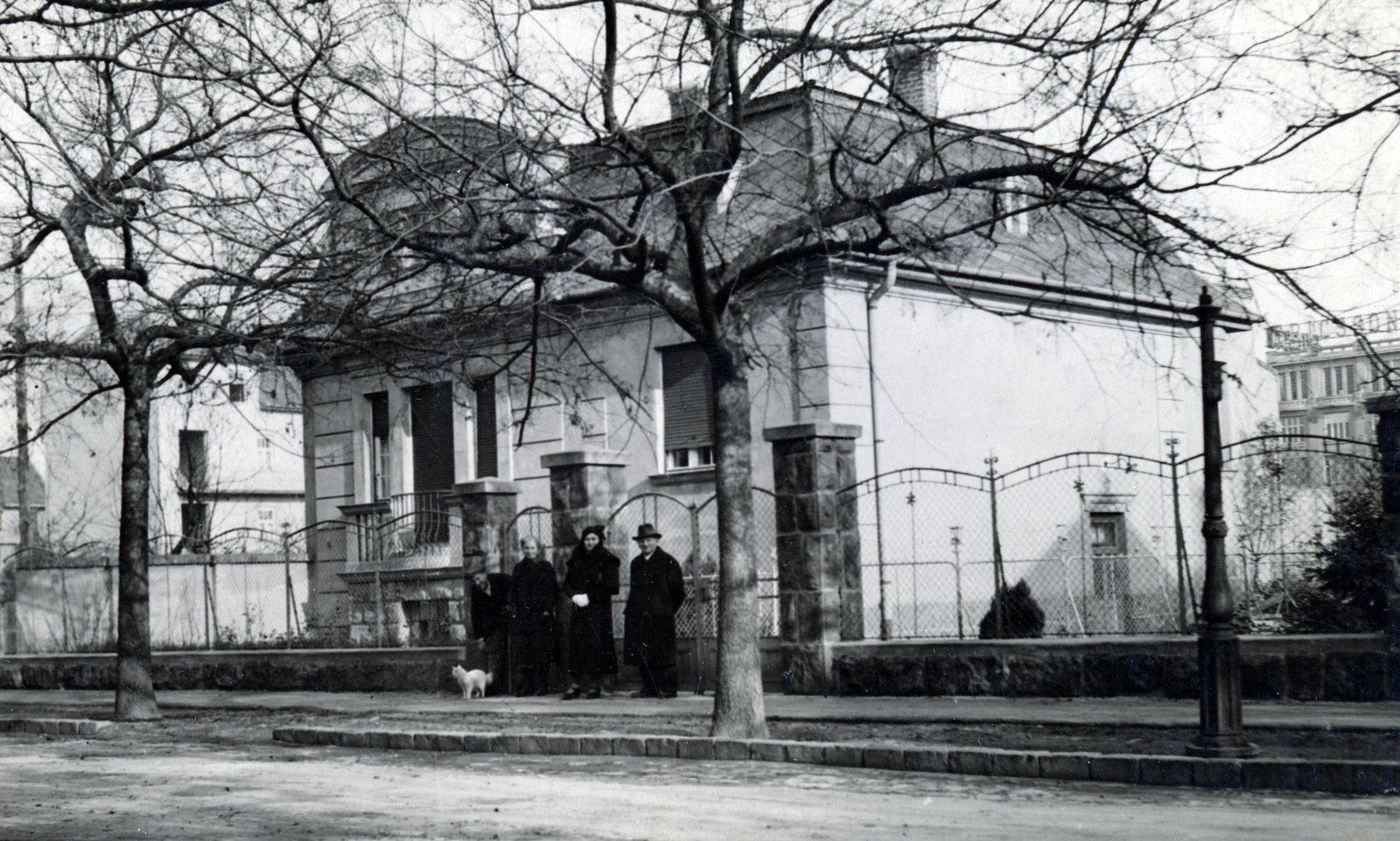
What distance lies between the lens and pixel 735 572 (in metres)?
12.2

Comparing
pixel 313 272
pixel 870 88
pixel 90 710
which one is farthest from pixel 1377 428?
pixel 90 710

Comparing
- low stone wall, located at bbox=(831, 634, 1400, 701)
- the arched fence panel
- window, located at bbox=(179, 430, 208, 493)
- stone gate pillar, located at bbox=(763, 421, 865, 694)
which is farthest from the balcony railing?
window, located at bbox=(179, 430, 208, 493)

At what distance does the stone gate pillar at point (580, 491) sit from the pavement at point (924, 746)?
1.91m

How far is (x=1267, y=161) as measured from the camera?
9766 millimetres

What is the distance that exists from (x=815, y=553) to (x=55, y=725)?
8.15 m

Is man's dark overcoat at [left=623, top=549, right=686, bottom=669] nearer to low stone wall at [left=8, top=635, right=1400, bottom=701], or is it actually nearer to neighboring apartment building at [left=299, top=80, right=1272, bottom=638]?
low stone wall at [left=8, top=635, right=1400, bottom=701]

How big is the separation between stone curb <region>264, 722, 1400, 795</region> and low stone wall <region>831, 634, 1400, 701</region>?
11.5ft

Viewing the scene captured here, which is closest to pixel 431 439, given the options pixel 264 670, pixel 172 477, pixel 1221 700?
pixel 264 670

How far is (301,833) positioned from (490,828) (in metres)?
1.00

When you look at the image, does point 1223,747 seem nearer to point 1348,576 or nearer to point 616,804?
point 616,804

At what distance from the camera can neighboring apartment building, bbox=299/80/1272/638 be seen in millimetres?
20562

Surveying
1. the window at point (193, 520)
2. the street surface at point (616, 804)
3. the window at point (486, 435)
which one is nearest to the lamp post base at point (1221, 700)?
the street surface at point (616, 804)

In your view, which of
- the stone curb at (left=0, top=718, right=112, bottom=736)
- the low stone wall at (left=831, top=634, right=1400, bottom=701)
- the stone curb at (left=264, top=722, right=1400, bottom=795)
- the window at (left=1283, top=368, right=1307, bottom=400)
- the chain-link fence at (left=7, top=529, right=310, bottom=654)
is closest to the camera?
the stone curb at (left=264, top=722, right=1400, bottom=795)

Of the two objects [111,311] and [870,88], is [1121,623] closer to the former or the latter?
[870,88]
